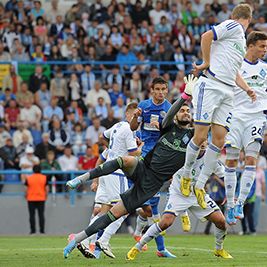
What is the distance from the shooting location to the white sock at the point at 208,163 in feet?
52.3

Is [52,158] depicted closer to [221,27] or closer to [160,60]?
[160,60]

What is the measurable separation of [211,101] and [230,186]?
1993mm

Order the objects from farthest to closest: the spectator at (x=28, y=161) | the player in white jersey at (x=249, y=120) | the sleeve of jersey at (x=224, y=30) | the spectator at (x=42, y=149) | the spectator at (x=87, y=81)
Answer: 1. the spectator at (x=87, y=81)
2. the spectator at (x=42, y=149)
3. the spectator at (x=28, y=161)
4. the player in white jersey at (x=249, y=120)
5. the sleeve of jersey at (x=224, y=30)

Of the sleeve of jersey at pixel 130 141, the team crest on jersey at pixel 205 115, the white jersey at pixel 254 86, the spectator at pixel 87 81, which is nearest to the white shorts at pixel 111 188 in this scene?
the sleeve of jersey at pixel 130 141

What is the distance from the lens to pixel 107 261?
53.2 ft

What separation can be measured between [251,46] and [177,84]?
1574cm

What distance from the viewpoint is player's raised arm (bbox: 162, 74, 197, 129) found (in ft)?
51.5

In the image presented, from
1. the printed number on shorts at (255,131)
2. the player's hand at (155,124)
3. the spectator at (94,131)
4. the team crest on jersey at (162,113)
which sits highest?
the team crest on jersey at (162,113)

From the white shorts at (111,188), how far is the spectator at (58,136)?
478 inches

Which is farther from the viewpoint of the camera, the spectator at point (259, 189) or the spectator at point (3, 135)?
the spectator at point (259, 189)

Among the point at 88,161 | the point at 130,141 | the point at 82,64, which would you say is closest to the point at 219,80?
the point at 130,141

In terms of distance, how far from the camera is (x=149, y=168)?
15922 mm

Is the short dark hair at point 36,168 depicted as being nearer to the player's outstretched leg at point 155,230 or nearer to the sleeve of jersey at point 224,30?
the player's outstretched leg at point 155,230

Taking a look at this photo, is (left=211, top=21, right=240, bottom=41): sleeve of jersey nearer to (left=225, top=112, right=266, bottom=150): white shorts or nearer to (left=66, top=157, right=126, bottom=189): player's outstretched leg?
(left=225, top=112, right=266, bottom=150): white shorts
